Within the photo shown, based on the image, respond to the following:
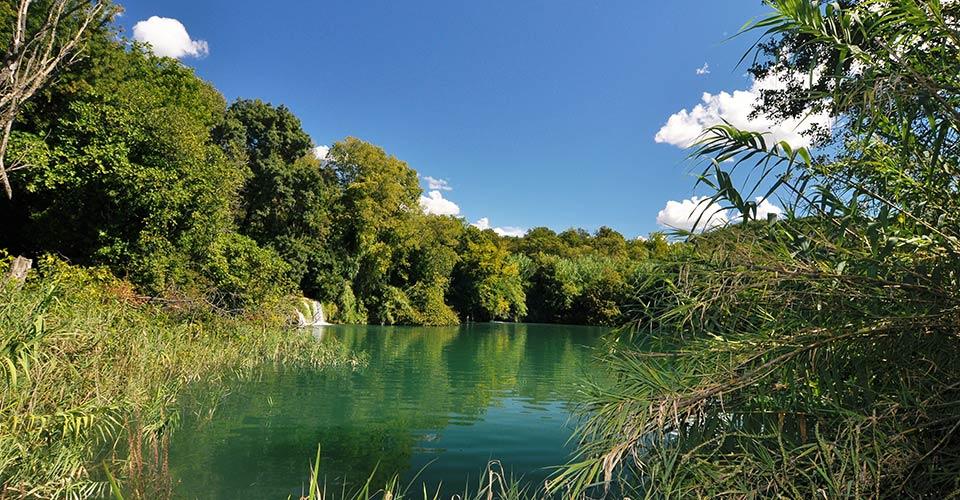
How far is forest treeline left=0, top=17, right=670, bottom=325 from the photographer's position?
41.6 feet

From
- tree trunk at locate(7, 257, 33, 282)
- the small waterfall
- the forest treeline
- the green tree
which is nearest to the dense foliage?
the forest treeline

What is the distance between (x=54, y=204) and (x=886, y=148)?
1681 cm

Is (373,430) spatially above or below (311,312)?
below

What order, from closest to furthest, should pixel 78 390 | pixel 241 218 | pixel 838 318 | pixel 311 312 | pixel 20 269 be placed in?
pixel 838 318 < pixel 78 390 < pixel 20 269 < pixel 241 218 < pixel 311 312

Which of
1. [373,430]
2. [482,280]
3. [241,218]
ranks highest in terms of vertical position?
[241,218]

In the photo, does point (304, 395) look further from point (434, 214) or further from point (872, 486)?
point (434, 214)

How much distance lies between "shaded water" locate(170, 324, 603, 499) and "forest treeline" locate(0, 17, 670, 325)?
295cm

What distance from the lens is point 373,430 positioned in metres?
7.61

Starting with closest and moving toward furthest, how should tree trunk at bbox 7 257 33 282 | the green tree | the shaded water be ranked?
tree trunk at bbox 7 257 33 282 → the shaded water → the green tree

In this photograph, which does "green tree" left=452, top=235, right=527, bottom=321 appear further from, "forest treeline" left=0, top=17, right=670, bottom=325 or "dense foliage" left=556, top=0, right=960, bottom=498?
"dense foliage" left=556, top=0, right=960, bottom=498

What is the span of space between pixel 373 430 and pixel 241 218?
23.0m

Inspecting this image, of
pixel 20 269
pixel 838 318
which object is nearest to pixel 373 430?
pixel 20 269

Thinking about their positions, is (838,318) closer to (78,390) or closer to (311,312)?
(78,390)

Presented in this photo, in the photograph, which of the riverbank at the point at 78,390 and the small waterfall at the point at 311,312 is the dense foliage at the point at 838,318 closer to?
the riverbank at the point at 78,390
